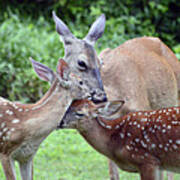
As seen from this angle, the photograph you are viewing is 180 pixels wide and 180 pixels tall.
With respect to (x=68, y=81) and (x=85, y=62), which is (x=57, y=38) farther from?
(x=68, y=81)

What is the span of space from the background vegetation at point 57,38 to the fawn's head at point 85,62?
1503 mm

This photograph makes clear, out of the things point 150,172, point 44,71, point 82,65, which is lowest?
point 150,172

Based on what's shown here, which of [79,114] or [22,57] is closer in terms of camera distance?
[79,114]

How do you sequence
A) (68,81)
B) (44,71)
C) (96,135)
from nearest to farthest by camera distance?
(68,81), (96,135), (44,71)

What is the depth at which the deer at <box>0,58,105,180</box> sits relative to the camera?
493cm

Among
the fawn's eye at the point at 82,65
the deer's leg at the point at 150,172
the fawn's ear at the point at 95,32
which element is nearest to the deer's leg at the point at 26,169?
the deer's leg at the point at 150,172

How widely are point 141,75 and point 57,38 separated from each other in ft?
18.3

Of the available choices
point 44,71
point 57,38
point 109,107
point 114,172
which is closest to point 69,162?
point 114,172

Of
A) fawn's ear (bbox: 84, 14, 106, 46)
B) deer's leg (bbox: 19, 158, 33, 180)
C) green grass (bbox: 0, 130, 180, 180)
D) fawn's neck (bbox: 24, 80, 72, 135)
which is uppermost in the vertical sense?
fawn's ear (bbox: 84, 14, 106, 46)

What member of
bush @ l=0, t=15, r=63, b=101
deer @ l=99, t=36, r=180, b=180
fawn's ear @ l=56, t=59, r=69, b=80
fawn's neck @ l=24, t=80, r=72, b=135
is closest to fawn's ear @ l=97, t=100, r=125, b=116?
fawn's neck @ l=24, t=80, r=72, b=135

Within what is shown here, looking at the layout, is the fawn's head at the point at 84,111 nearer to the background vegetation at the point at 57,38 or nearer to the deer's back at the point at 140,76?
the deer's back at the point at 140,76

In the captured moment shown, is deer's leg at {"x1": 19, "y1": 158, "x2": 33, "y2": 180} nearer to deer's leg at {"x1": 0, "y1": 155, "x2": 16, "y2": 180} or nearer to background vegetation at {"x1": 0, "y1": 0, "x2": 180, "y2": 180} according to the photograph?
deer's leg at {"x1": 0, "y1": 155, "x2": 16, "y2": 180}

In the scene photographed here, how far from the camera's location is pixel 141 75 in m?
6.59

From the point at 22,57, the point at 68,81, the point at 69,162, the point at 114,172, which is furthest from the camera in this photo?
the point at 22,57
